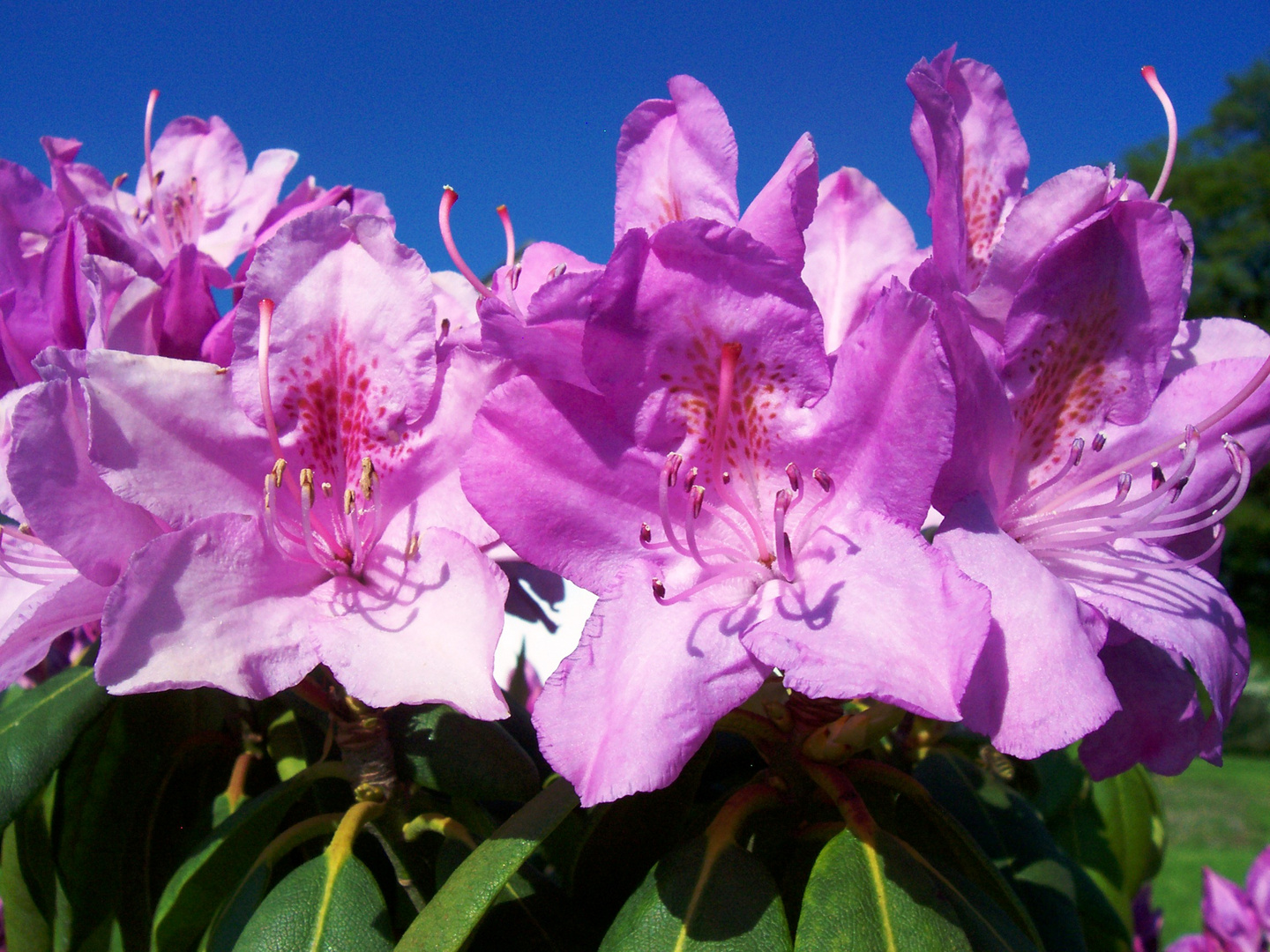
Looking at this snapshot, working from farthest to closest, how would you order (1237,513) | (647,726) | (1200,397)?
1. (1237,513)
2. (1200,397)
3. (647,726)

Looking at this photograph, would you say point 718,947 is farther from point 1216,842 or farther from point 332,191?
point 1216,842

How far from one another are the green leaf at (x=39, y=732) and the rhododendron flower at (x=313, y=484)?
1.28 feet

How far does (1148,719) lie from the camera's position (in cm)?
93

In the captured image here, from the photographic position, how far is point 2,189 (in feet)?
4.25

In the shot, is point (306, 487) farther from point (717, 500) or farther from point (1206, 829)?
point (1206, 829)

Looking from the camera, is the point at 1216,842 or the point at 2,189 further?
the point at 1216,842

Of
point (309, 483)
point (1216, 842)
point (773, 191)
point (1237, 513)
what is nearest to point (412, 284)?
point (309, 483)

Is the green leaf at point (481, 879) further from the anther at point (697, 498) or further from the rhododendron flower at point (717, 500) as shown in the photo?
the anther at point (697, 498)

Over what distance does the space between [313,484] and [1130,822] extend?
60.8 inches

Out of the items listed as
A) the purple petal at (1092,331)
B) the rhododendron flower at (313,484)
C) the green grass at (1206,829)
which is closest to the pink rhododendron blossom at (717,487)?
the rhododendron flower at (313,484)

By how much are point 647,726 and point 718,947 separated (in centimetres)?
22

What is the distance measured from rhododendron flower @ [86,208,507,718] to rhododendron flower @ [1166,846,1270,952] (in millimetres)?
2524

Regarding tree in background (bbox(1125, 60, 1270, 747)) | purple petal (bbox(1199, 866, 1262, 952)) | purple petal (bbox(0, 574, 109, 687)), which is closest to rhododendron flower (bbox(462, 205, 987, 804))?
purple petal (bbox(0, 574, 109, 687))

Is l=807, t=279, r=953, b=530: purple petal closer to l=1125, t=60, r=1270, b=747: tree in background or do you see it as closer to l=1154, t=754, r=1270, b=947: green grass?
l=1154, t=754, r=1270, b=947: green grass
